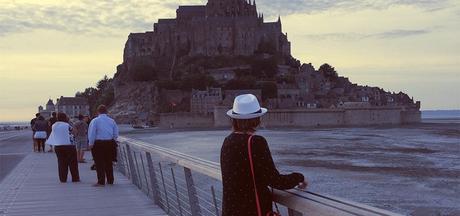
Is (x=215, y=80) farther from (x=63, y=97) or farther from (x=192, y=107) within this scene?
(x=63, y=97)

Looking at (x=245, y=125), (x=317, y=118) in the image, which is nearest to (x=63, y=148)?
(x=245, y=125)

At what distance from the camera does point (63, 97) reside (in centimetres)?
12144

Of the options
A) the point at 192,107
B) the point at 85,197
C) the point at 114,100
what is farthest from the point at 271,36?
the point at 85,197

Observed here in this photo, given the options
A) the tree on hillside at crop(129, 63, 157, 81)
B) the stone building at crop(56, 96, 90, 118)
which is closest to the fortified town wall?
the tree on hillside at crop(129, 63, 157, 81)

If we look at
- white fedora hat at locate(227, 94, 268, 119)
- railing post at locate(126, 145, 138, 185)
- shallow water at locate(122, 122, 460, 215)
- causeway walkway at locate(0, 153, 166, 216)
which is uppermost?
white fedora hat at locate(227, 94, 268, 119)

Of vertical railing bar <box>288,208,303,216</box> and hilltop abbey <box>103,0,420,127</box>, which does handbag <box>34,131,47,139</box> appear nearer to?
vertical railing bar <box>288,208,303,216</box>

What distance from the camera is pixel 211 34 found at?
116312 millimetres

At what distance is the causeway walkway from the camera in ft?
25.8

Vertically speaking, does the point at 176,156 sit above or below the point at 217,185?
above

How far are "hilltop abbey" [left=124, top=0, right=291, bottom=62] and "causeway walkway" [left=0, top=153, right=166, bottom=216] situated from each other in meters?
105

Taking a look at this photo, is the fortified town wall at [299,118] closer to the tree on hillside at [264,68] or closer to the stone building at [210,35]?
the tree on hillside at [264,68]

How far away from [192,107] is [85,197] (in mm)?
98886

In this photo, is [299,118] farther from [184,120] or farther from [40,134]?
[40,134]

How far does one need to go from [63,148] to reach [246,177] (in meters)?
7.88
